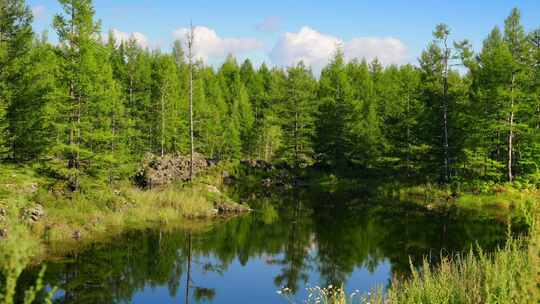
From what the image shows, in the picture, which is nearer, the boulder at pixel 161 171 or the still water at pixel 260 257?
the still water at pixel 260 257

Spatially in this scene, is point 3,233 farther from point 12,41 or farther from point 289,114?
point 289,114

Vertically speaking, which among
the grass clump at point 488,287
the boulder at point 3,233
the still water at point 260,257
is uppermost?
the grass clump at point 488,287

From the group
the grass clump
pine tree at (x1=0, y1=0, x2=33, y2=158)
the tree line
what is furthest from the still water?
pine tree at (x1=0, y1=0, x2=33, y2=158)

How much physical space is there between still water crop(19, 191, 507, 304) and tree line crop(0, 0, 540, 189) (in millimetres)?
8051

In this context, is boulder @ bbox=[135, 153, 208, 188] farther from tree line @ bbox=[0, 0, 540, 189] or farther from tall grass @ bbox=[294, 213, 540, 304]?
tall grass @ bbox=[294, 213, 540, 304]

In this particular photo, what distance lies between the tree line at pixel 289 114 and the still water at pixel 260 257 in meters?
8.05

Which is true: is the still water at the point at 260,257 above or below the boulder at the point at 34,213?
below

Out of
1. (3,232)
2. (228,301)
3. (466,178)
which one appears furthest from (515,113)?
(3,232)

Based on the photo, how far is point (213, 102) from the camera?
70.2 m

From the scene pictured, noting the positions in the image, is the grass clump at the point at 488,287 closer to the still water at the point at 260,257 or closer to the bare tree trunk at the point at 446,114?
the still water at the point at 260,257

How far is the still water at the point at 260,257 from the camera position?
661 inches

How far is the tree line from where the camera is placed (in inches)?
1055

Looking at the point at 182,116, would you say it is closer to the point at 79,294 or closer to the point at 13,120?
the point at 13,120

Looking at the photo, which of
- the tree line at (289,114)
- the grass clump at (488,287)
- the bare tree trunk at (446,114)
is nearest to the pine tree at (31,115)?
the tree line at (289,114)
